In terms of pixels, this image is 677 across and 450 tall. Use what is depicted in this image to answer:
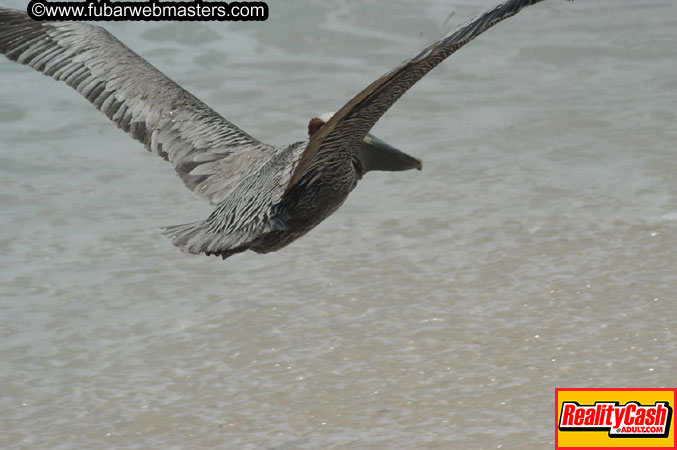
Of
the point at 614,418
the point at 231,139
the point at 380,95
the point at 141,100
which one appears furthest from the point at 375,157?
the point at 614,418

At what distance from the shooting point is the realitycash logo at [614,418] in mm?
5477

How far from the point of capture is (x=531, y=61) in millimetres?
A: 12406

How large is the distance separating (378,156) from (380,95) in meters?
0.84

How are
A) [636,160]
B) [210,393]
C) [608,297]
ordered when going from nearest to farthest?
[210,393]
[608,297]
[636,160]

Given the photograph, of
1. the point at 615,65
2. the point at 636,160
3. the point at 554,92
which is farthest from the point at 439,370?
the point at 615,65

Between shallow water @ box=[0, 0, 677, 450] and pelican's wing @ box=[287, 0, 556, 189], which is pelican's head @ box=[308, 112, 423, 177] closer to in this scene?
pelican's wing @ box=[287, 0, 556, 189]

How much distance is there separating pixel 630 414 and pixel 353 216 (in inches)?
135

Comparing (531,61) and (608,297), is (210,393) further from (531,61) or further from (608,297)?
(531,61)

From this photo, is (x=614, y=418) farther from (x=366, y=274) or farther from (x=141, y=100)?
(x=141, y=100)

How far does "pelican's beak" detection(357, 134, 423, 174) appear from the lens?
4.75m

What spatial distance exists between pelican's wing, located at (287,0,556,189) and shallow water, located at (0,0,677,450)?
1.77m

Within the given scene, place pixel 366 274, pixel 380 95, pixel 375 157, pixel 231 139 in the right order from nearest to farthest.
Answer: pixel 380 95 → pixel 375 157 → pixel 231 139 → pixel 366 274

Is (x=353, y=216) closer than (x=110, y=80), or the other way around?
(x=110, y=80)

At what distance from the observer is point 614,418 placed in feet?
18.6
